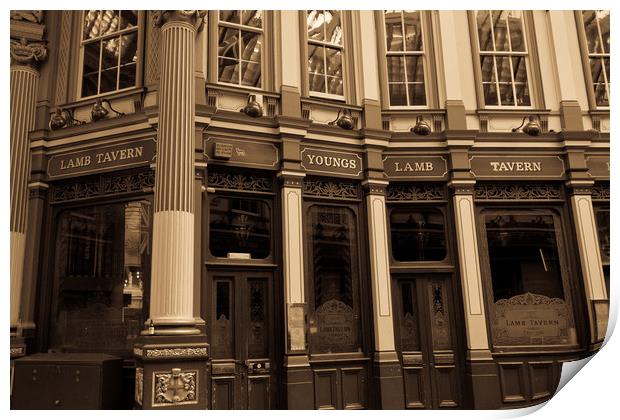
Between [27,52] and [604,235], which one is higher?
[27,52]

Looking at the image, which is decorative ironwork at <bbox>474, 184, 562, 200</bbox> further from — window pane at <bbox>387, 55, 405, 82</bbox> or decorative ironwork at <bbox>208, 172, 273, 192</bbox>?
decorative ironwork at <bbox>208, 172, 273, 192</bbox>

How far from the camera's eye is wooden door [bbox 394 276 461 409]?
5.28 metres

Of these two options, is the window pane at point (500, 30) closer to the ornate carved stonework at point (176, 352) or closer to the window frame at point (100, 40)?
the window frame at point (100, 40)

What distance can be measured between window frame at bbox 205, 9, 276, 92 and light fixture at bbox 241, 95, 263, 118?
15 cm

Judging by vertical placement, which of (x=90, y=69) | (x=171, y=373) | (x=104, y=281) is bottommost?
(x=171, y=373)

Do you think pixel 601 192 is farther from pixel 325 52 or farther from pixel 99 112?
pixel 99 112

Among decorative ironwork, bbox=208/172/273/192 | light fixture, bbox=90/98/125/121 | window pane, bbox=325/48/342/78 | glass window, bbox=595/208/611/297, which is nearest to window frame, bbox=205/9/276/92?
window pane, bbox=325/48/342/78

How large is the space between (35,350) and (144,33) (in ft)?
10.5

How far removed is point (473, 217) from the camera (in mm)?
5602

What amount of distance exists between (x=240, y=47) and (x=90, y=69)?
155 centimetres

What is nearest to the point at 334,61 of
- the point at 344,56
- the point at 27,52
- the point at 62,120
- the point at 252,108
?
the point at 344,56

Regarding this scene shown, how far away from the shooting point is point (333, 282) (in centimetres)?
525

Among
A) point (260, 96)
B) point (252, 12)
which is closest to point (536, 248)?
point (260, 96)

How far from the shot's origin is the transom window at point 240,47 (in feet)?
17.3
